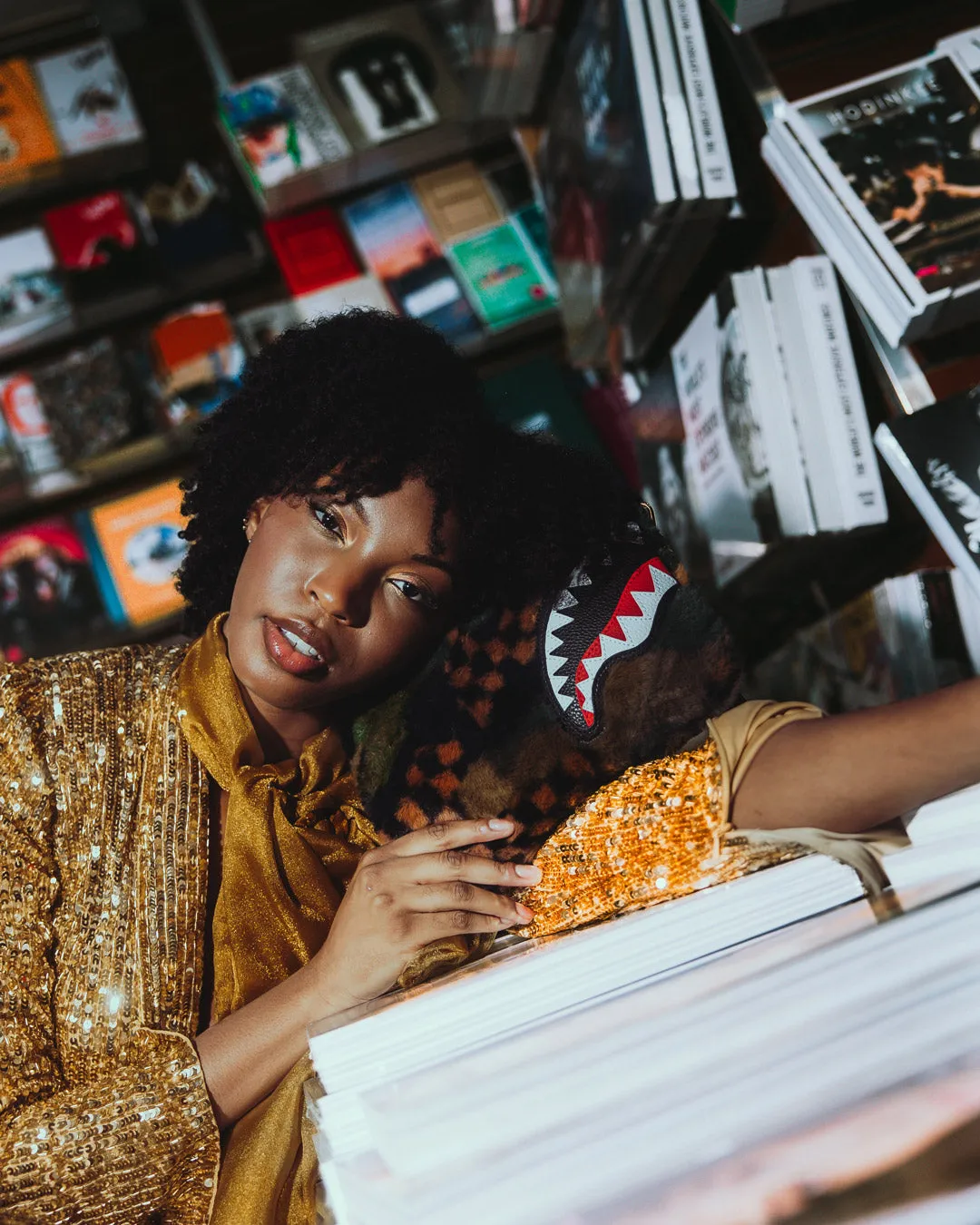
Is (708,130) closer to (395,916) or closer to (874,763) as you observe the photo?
(874,763)

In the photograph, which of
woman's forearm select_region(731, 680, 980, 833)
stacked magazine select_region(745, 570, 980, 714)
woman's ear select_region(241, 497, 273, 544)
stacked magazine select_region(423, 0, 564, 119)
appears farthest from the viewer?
stacked magazine select_region(423, 0, 564, 119)

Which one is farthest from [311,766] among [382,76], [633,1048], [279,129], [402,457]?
[382,76]

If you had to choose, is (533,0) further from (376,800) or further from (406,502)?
(376,800)

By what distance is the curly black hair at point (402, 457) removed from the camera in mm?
819

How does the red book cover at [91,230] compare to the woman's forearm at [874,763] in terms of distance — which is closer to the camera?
the woman's forearm at [874,763]

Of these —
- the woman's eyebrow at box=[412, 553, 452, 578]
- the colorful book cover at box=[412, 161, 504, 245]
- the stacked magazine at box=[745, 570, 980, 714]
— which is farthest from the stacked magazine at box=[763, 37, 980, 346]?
the colorful book cover at box=[412, 161, 504, 245]

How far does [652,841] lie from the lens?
0.74m

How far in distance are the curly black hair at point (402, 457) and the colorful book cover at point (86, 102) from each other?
1178 mm

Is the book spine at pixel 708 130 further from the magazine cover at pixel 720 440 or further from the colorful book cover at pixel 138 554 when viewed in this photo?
the colorful book cover at pixel 138 554

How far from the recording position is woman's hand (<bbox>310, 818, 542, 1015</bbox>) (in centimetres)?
69

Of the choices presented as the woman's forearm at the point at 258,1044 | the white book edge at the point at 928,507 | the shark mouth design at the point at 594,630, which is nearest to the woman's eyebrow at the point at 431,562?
the shark mouth design at the point at 594,630

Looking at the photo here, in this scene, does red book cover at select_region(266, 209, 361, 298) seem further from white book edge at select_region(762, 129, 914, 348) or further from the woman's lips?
the woman's lips

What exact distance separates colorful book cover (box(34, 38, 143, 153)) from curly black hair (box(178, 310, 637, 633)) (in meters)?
1.18

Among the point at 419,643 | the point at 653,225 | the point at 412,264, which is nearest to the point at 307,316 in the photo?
the point at 412,264
